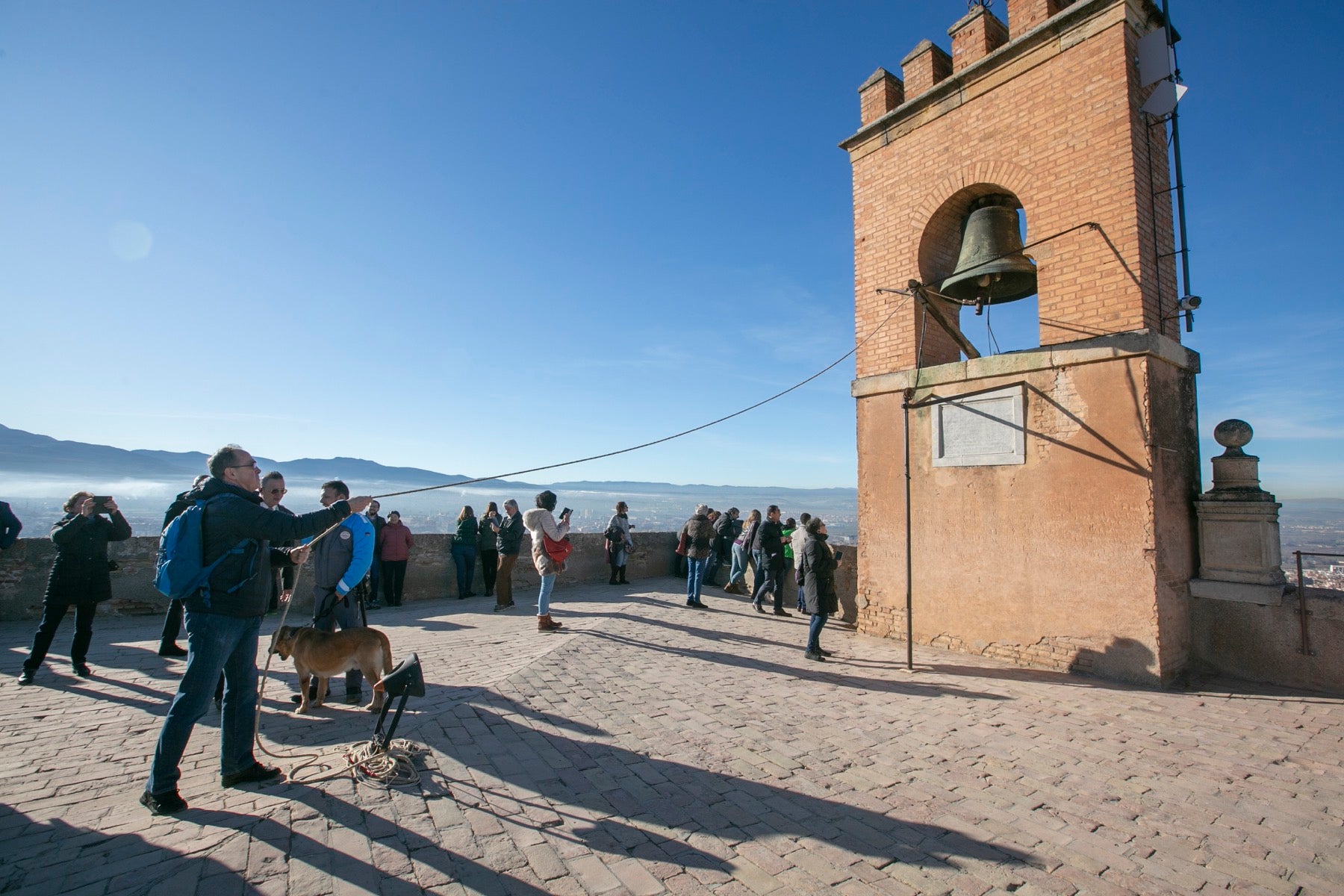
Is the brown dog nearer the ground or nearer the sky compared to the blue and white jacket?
nearer the ground

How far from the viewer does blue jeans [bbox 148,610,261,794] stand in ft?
10.6

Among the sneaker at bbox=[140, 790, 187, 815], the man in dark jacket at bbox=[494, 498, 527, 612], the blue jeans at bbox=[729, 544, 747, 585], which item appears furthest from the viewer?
the blue jeans at bbox=[729, 544, 747, 585]

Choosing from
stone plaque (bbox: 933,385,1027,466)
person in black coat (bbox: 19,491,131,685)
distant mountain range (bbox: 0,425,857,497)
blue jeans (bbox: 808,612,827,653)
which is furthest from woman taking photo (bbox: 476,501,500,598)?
distant mountain range (bbox: 0,425,857,497)

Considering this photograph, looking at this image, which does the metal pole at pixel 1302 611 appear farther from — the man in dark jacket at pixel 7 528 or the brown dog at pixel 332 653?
the man in dark jacket at pixel 7 528

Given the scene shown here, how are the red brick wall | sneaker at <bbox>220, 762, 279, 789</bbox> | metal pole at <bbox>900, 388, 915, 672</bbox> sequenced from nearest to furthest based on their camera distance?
1. sneaker at <bbox>220, 762, 279, 789</bbox>
2. the red brick wall
3. metal pole at <bbox>900, 388, 915, 672</bbox>

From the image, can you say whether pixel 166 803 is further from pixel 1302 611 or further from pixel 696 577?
pixel 1302 611

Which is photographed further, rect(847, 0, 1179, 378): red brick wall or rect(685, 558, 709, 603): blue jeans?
rect(685, 558, 709, 603): blue jeans

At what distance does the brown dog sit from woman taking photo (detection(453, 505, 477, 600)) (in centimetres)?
655

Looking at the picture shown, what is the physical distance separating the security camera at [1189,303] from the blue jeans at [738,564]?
8076 millimetres

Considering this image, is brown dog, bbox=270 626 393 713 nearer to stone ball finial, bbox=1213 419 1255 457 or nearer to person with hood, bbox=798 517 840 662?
person with hood, bbox=798 517 840 662

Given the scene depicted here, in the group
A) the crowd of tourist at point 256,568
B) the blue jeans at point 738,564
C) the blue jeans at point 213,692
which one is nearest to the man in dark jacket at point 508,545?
the crowd of tourist at point 256,568

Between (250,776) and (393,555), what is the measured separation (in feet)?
24.2

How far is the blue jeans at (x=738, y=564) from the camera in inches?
493

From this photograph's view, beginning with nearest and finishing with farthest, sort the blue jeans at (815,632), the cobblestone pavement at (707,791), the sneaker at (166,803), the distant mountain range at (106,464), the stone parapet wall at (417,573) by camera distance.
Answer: the cobblestone pavement at (707,791)
the sneaker at (166,803)
the blue jeans at (815,632)
the stone parapet wall at (417,573)
the distant mountain range at (106,464)
